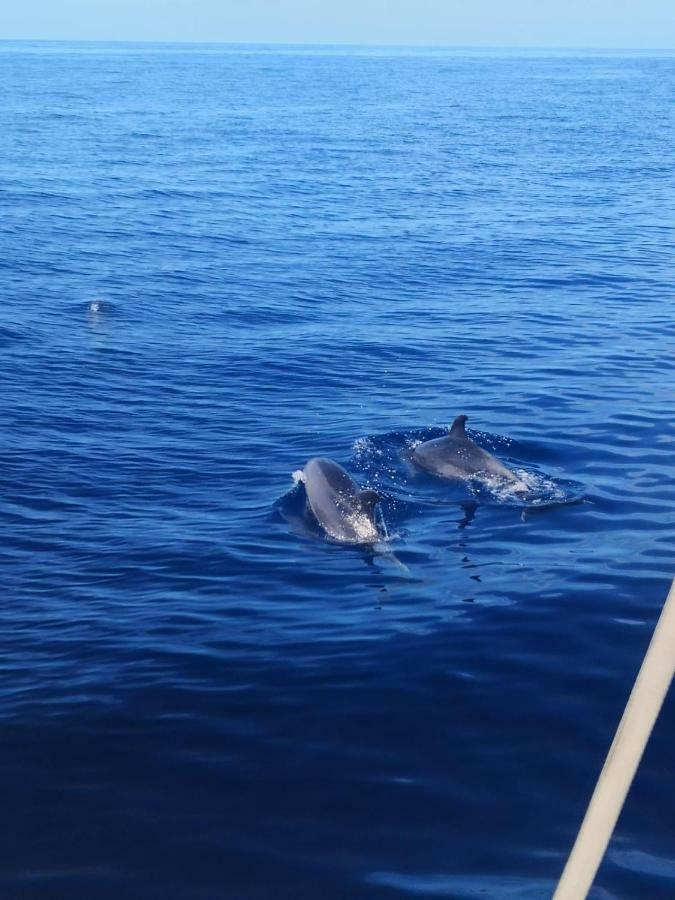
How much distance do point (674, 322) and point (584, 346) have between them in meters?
3.53

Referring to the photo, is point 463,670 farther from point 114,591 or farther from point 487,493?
point 487,493

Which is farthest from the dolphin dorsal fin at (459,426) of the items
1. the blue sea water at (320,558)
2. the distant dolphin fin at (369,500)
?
the distant dolphin fin at (369,500)

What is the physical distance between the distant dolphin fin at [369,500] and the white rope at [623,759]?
37.0ft

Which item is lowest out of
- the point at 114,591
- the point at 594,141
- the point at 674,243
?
the point at 114,591

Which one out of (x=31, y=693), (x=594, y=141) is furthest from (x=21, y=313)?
(x=594, y=141)

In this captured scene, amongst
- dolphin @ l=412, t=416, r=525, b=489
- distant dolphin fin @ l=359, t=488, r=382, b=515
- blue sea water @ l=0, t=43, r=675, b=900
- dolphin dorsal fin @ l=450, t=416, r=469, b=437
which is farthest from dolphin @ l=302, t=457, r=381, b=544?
dolphin dorsal fin @ l=450, t=416, r=469, b=437

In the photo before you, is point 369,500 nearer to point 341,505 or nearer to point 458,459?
point 341,505

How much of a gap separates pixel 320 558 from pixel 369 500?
1032mm

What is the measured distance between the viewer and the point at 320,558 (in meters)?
13.8

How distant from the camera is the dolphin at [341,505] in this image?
1426cm

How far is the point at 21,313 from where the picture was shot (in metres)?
27.7

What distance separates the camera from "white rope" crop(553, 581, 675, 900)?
109 inches

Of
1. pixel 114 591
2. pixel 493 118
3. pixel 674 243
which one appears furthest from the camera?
pixel 493 118

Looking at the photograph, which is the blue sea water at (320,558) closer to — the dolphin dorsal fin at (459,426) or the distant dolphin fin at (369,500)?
the distant dolphin fin at (369,500)
